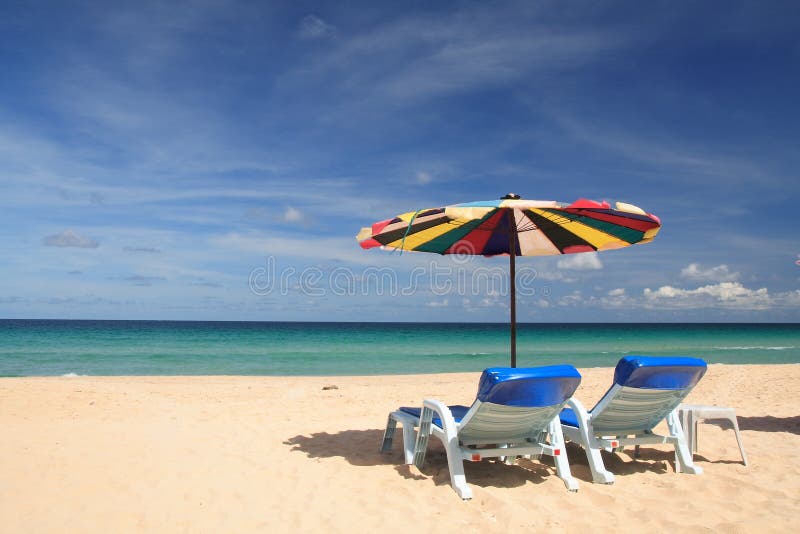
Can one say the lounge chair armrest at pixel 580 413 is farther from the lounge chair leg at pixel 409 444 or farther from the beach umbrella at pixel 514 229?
the lounge chair leg at pixel 409 444

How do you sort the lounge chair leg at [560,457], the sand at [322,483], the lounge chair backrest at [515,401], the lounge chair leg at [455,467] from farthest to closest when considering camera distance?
the lounge chair leg at [560,457], the lounge chair leg at [455,467], the lounge chair backrest at [515,401], the sand at [322,483]

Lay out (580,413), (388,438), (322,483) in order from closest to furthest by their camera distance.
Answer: (322,483)
(580,413)
(388,438)

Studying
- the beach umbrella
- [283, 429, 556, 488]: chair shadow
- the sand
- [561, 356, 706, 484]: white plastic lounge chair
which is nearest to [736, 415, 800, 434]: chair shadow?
the sand

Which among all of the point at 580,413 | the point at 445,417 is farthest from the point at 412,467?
the point at 580,413

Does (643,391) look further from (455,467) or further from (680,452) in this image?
(455,467)

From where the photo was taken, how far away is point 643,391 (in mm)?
4055

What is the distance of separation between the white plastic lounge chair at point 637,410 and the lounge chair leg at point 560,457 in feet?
0.64

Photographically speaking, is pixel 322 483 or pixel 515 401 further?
pixel 322 483

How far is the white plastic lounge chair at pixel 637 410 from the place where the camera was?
157 inches

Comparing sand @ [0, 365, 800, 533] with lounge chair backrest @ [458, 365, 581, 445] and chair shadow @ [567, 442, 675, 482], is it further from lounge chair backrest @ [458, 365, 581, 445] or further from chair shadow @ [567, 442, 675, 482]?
lounge chair backrest @ [458, 365, 581, 445]

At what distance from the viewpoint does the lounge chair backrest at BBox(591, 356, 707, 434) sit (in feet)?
13.0

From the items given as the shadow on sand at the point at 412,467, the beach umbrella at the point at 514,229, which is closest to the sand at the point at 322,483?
the shadow on sand at the point at 412,467

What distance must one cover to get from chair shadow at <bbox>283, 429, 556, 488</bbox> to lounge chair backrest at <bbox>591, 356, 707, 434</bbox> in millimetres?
663

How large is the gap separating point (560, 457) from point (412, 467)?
1.17 meters
